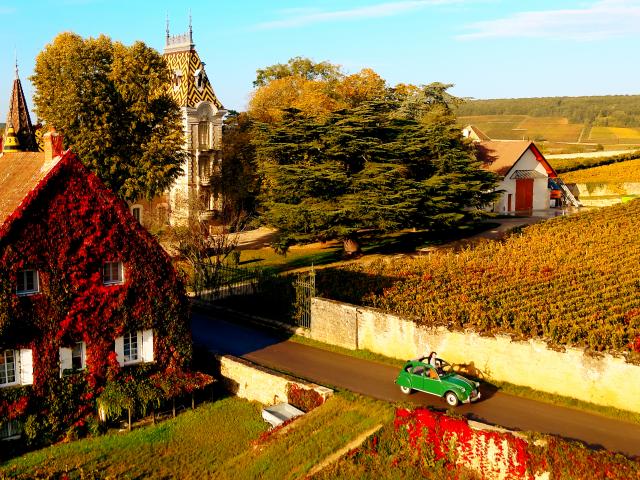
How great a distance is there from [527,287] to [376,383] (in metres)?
9.70

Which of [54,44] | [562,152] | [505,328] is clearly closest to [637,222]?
[505,328]

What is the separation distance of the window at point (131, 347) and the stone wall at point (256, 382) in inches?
127

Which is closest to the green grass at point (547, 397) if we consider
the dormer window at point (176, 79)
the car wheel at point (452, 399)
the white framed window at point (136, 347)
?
the car wheel at point (452, 399)

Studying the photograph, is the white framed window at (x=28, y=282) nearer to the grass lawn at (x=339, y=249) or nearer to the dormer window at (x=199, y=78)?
the grass lawn at (x=339, y=249)

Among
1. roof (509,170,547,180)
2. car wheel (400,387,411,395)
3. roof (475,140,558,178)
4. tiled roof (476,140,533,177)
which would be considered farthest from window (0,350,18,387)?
roof (509,170,547,180)

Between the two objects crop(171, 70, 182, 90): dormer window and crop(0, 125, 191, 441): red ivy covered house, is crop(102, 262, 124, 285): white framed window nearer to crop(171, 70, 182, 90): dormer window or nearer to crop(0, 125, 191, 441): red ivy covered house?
crop(0, 125, 191, 441): red ivy covered house

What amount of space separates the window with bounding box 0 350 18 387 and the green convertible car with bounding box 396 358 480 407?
12.4 metres

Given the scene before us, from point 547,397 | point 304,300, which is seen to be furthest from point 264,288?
point 547,397

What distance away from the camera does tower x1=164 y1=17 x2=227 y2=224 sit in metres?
58.8

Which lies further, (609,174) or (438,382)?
(609,174)

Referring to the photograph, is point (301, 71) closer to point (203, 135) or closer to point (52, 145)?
point (203, 135)

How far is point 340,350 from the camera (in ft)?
93.0

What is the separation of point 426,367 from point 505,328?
366cm

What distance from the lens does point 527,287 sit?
3041cm
